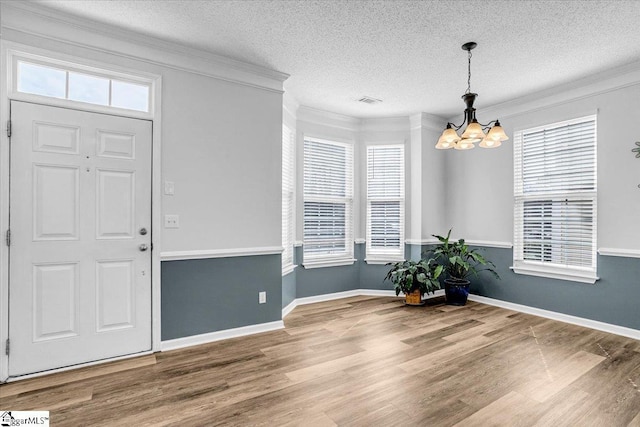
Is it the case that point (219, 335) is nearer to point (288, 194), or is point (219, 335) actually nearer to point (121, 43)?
point (288, 194)

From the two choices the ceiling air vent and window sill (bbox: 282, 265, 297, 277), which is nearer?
window sill (bbox: 282, 265, 297, 277)

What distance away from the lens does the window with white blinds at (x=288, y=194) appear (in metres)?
4.36

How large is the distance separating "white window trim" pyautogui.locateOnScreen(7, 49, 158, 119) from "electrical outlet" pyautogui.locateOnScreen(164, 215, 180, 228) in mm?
906

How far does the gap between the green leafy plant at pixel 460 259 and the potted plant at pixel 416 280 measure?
0.93 feet

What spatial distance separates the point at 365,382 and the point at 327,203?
9.50 feet

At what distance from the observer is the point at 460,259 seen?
15.1 ft

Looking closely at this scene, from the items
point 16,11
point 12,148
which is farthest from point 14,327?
point 16,11

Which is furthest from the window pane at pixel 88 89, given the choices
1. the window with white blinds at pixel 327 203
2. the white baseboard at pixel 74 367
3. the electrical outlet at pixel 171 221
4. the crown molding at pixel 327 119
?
the window with white blinds at pixel 327 203

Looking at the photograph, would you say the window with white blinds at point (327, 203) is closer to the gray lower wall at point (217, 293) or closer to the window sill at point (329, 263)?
the window sill at point (329, 263)

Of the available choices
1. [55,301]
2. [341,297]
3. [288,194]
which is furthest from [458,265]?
[55,301]

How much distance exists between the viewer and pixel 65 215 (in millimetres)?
2697

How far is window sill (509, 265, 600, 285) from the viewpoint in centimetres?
377

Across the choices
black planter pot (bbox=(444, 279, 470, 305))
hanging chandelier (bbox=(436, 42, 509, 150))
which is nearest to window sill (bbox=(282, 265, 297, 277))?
black planter pot (bbox=(444, 279, 470, 305))

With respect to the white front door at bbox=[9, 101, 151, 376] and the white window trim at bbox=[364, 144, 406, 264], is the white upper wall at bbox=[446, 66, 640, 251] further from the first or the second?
the white front door at bbox=[9, 101, 151, 376]
